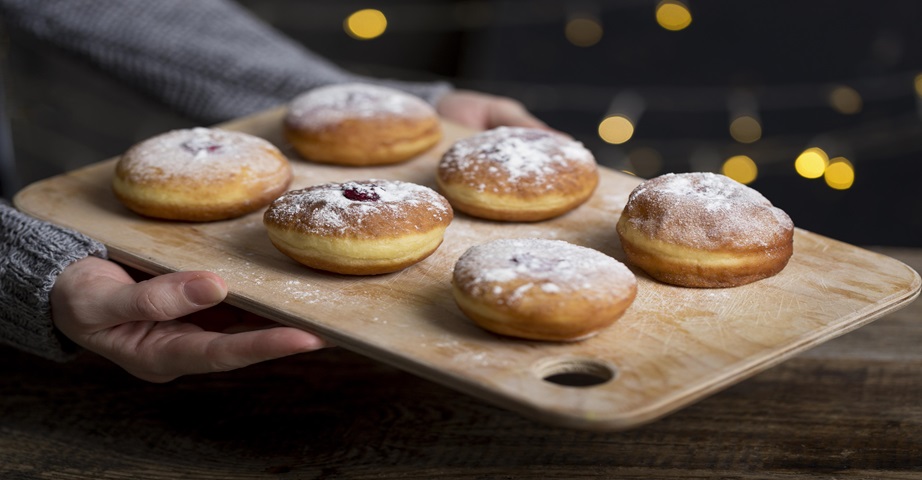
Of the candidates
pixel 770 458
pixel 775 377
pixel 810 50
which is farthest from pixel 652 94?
pixel 770 458

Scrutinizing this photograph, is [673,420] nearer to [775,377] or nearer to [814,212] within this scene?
[775,377]

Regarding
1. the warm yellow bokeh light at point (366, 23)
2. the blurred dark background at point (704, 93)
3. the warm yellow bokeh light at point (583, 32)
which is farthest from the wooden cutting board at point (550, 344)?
the warm yellow bokeh light at point (366, 23)

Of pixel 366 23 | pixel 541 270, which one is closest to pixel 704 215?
pixel 541 270

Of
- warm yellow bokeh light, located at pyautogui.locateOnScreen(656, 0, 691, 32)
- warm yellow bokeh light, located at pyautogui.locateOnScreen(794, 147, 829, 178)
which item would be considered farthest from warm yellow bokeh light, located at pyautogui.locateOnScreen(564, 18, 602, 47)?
warm yellow bokeh light, located at pyautogui.locateOnScreen(794, 147, 829, 178)

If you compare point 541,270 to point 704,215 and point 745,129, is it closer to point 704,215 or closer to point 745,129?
point 704,215

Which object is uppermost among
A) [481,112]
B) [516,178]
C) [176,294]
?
[481,112]

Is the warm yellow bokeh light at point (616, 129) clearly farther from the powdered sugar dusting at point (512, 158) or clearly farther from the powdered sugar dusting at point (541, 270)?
the powdered sugar dusting at point (541, 270)
